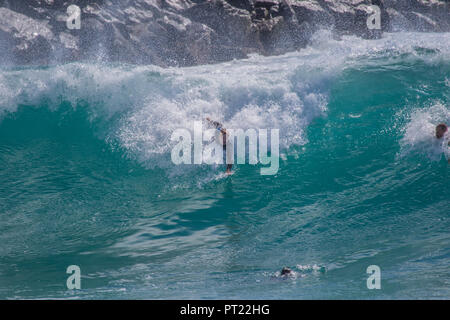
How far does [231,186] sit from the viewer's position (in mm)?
8500

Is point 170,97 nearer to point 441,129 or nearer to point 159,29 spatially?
point 441,129

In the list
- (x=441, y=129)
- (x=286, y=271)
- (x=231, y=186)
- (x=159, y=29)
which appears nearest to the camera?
(x=286, y=271)

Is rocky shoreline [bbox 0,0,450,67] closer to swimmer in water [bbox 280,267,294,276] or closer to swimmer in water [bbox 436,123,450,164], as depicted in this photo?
swimmer in water [bbox 436,123,450,164]

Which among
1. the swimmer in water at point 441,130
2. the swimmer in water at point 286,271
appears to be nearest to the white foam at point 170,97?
the swimmer in water at point 441,130

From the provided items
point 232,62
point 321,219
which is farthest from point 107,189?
point 232,62

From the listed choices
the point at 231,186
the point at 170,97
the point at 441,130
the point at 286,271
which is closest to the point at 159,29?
the point at 170,97

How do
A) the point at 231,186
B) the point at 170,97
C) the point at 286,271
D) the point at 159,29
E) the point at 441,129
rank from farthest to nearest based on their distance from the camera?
the point at 159,29, the point at 170,97, the point at 231,186, the point at 441,129, the point at 286,271

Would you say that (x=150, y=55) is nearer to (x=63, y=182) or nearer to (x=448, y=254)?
(x=63, y=182)

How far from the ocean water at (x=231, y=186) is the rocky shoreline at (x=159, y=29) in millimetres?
9379

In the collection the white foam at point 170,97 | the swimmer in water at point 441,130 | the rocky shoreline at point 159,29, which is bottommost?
the swimmer in water at point 441,130

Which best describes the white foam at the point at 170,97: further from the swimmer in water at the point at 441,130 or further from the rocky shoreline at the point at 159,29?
the rocky shoreline at the point at 159,29

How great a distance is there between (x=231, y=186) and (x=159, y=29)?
15.8 metres

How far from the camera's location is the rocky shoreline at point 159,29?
20.7 metres
